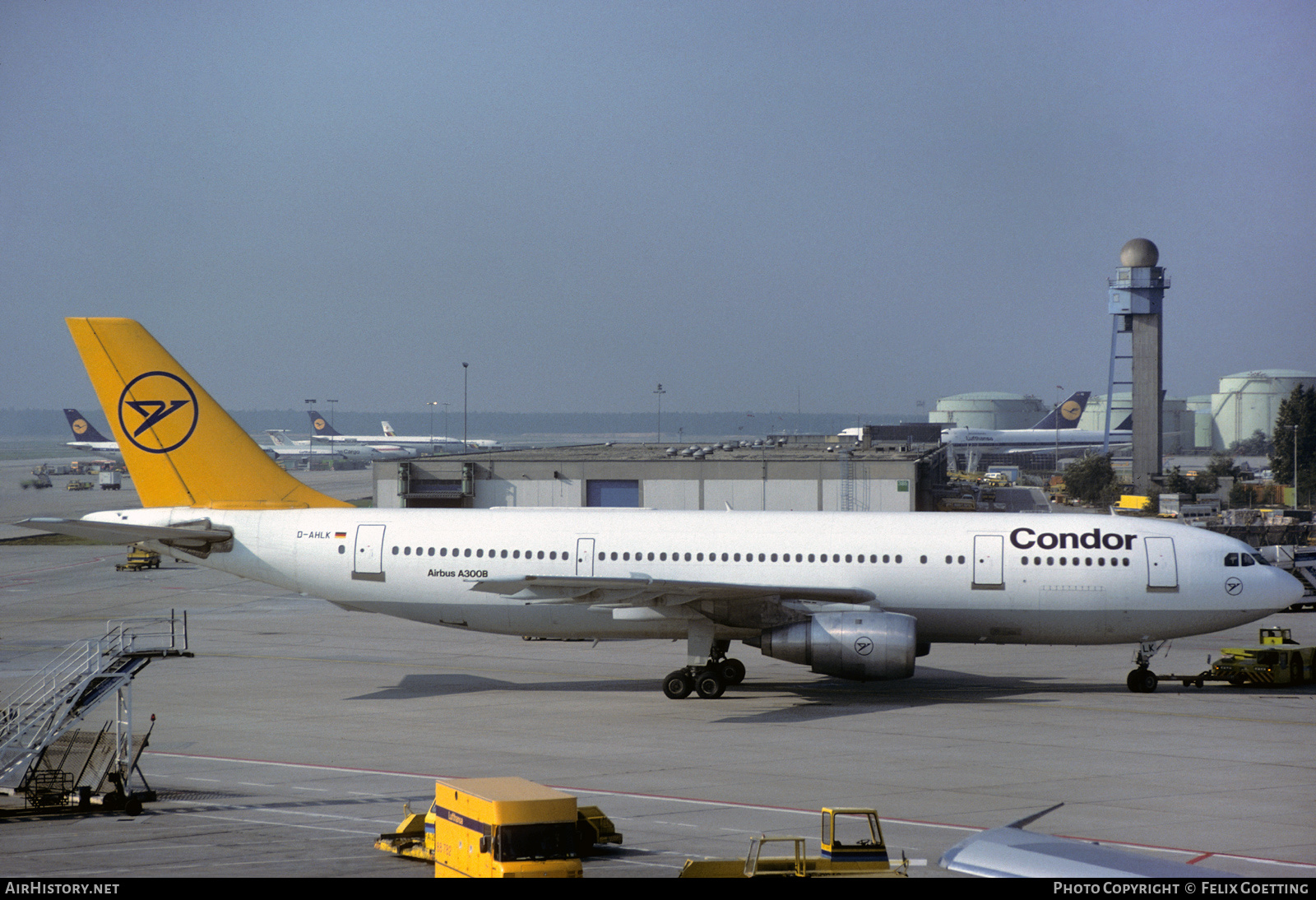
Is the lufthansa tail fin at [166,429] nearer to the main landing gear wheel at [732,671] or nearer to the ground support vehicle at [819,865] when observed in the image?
the main landing gear wheel at [732,671]

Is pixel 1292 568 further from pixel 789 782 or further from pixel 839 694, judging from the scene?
pixel 789 782

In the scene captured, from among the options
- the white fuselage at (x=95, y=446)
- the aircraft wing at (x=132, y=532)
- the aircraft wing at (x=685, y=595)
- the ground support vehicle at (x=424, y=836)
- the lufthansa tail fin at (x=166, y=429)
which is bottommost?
the ground support vehicle at (x=424, y=836)

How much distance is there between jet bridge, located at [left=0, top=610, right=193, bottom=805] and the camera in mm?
20703

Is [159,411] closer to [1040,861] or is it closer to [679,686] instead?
[679,686]

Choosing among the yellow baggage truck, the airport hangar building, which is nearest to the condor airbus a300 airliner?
the yellow baggage truck

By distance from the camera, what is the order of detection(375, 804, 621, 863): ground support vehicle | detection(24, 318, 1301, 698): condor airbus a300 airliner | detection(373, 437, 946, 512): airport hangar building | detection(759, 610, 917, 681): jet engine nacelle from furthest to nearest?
detection(373, 437, 946, 512): airport hangar building < detection(24, 318, 1301, 698): condor airbus a300 airliner < detection(759, 610, 917, 681): jet engine nacelle < detection(375, 804, 621, 863): ground support vehicle

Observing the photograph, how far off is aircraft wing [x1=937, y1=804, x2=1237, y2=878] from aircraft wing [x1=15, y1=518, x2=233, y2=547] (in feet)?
83.1

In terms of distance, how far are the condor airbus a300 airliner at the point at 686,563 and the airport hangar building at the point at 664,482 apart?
2470 centimetres

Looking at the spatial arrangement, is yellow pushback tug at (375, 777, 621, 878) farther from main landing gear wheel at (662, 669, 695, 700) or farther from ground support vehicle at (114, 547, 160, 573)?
ground support vehicle at (114, 547, 160, 573)

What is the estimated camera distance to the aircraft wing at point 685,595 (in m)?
28.9

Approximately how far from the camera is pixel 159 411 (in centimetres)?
3381

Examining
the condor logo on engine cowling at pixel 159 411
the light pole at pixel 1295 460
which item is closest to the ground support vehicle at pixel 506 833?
the condor logo on engine cowling at pixel 159 411

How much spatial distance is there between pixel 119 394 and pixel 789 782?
22263 millimetres
